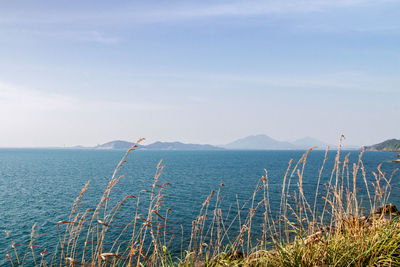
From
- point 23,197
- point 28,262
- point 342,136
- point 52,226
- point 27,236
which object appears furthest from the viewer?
point 23,197

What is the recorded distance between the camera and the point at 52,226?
23.8 metres

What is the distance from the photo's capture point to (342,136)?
502cm

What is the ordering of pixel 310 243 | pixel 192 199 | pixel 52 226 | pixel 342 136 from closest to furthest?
pixel 310 243 → pixel 342 136 → pixel 52 226 → pixel 192 199

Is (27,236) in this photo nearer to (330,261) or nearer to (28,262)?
(28,262)

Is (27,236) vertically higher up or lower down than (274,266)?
lower down

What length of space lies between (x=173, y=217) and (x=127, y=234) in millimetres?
5568

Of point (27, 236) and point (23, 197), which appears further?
point (23, 197)

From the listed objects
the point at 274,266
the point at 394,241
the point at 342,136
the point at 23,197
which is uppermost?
the point at 342,136

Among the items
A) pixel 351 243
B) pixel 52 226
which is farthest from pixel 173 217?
pixel 351 243

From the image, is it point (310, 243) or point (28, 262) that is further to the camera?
point (28, 262)

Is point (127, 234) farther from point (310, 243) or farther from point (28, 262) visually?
point (310, 243)

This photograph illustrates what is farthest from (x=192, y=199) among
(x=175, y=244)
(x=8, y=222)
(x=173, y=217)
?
(x=8, y=222)

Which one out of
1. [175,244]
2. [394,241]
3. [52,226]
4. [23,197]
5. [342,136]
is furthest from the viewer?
[23,197]

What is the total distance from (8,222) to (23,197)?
14764 millimetres
